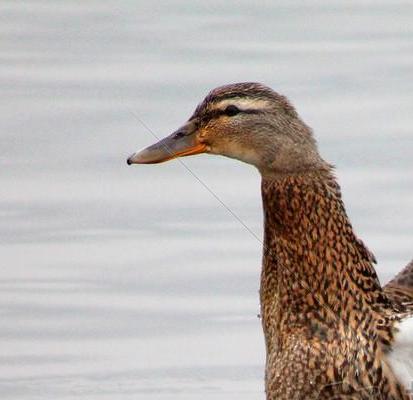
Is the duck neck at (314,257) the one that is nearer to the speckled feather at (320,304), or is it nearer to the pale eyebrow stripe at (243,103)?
the speckled feather at (320,304)

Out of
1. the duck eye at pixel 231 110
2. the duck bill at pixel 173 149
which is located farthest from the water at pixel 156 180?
the duck eye at pixel 231 110

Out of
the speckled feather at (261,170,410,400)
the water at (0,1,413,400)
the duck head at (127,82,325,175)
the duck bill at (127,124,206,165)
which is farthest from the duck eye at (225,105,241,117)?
the water at (0,1,413,400)

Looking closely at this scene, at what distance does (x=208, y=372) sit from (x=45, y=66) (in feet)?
15.8

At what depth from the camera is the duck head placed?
376 inches

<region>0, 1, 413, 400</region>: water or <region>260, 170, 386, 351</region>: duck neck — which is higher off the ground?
<region>0, 1, 413, 400</region>: water

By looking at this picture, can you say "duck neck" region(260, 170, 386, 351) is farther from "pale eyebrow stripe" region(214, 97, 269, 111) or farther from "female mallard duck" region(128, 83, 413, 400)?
"pale eyebrow stripe" region(214, 97, 269, 111)

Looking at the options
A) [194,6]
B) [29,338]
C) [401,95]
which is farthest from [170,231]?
[194,6]

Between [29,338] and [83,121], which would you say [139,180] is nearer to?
[83,121]

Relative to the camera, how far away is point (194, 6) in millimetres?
Answer: 17438

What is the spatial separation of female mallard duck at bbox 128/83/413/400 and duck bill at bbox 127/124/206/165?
0.01 metres

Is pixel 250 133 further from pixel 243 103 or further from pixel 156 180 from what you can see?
pixel 156 180

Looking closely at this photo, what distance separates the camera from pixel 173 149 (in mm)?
9984

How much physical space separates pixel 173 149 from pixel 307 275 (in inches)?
33.4

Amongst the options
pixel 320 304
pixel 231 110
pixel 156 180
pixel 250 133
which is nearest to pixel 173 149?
pixel 231 110
